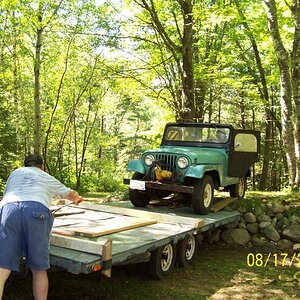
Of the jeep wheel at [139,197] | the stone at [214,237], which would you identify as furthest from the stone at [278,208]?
the jeep wheel at [139,197]

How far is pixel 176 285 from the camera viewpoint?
203 inches

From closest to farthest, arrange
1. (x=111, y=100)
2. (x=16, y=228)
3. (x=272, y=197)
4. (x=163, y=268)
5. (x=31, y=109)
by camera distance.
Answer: (x=16, y=228) → (x=163, y=268) → (x=272, y=197) → (x=31, y=109) → (x=111, y=100)

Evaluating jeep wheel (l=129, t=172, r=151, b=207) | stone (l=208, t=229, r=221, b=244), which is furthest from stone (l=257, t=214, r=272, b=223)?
jeep wheel (l=129, t=172, r=151, b=207)

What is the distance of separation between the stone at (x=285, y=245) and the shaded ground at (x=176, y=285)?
0.99 meters

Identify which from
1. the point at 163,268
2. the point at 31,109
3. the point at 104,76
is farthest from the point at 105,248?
the point at 31,109

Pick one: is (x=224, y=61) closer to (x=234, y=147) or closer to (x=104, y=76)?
(x=104, y=76)

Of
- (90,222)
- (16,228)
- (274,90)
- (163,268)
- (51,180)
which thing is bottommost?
(163,268)

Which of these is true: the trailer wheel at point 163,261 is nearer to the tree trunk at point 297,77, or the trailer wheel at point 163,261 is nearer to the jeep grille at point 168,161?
the jeep grille at point 168,161

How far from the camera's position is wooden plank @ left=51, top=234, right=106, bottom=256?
12.4ft

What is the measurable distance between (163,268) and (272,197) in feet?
15.2

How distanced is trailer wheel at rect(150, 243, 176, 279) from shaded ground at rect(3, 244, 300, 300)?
0.12 m

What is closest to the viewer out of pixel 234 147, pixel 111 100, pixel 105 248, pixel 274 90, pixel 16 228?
pixel 16 228

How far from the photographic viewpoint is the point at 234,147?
7.95 m

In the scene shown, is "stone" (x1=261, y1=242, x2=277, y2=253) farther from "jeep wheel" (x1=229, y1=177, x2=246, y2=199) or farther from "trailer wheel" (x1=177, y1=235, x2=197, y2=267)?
"trailer wheel" (x1=177, y1=235, x2=197, y2=267)
